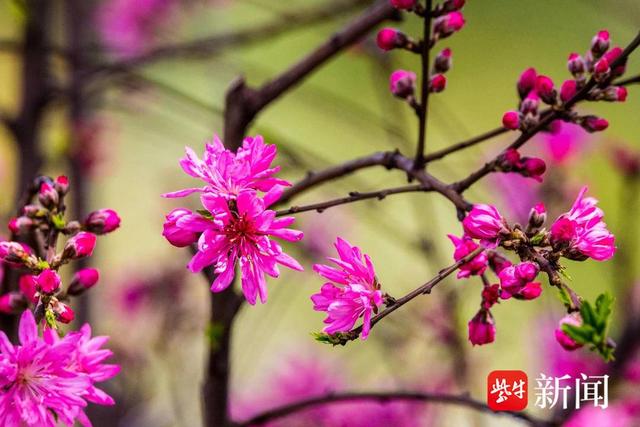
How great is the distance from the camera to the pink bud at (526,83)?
0.59 m

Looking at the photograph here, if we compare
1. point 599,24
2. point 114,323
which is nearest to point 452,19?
point 114,323

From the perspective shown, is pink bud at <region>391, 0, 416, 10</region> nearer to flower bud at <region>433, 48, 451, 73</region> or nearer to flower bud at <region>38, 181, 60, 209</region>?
flower bud at <region>433, 48, 451, 73</region>

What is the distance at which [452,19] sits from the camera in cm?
60

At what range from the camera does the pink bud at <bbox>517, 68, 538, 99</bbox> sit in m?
0.59

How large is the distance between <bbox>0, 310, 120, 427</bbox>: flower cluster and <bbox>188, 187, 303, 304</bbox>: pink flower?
4.0 inches

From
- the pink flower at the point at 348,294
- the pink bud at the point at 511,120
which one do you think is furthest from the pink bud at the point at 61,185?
the pink bud at the point at 511,120

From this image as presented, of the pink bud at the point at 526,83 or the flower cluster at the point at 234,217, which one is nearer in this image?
the flower cluster at the point at 234,217

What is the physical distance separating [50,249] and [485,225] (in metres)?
0.30

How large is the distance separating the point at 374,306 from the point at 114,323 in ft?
4.87

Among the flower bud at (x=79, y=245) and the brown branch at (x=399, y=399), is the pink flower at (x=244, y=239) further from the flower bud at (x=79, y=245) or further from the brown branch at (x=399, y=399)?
the brown branch at (x=399, y=399)

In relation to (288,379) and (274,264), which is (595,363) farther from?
(274,264)

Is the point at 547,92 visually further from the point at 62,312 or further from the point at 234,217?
the point at 62,312

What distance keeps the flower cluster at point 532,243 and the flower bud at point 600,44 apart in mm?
122

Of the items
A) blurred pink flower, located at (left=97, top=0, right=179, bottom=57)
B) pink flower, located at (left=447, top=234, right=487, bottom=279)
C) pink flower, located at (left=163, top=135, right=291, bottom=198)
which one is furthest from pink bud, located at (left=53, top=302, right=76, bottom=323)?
blurred pink flower, located at (left=97, top=0, right=179, bottom=57)
